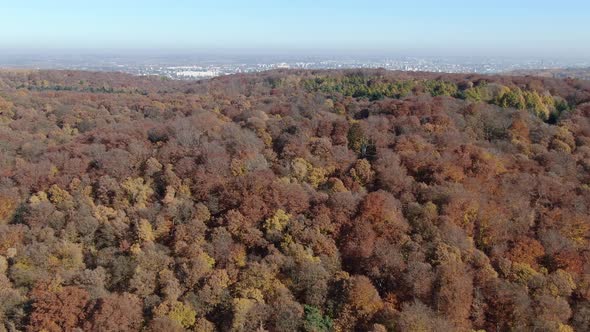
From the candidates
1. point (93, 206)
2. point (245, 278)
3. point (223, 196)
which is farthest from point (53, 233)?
point (245, 278)

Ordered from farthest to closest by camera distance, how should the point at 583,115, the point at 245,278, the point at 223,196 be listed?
the point at 583,115
the point at 223,196
the point at 245,278

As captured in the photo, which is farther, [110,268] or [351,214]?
[351,214]

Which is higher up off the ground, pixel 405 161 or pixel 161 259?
pixel 405 161

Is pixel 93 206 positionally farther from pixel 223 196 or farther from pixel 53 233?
pixel 223 196

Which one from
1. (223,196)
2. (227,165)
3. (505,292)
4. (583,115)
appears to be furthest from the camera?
(583,115)

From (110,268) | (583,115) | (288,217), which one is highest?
(583,115)

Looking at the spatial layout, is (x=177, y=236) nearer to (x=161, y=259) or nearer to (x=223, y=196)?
(x=161, y=259)

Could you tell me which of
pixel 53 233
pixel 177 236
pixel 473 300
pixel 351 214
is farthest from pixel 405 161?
pixel 53 233
